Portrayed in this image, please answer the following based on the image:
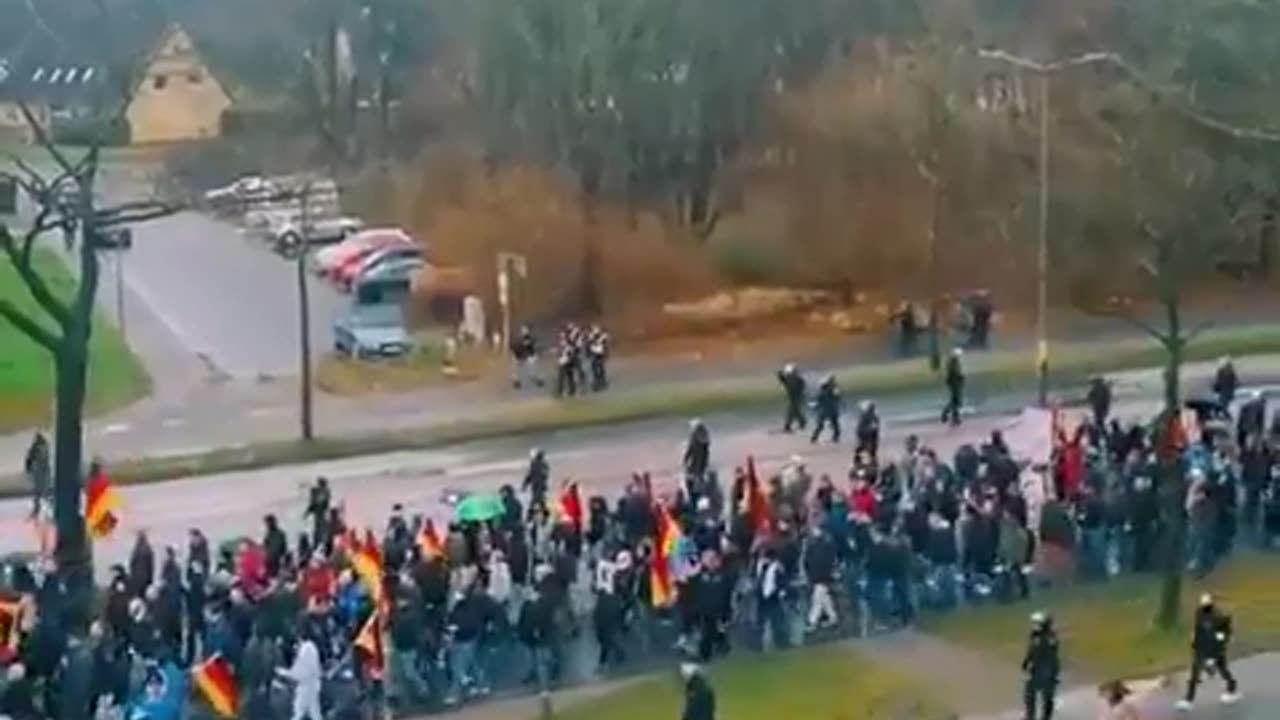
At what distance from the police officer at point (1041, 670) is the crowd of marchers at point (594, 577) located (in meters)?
3.20

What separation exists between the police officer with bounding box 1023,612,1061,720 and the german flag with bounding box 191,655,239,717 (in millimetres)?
7483

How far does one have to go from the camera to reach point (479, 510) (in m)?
28.8

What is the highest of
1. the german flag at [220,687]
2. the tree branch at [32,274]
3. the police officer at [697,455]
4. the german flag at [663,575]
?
the tree branch at [32,274]

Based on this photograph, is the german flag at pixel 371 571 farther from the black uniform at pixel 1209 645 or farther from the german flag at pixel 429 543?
the black uniform at pixel 1209 645

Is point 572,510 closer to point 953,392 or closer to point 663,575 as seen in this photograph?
point 663,575

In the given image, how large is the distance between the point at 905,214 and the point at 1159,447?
80.7 ft

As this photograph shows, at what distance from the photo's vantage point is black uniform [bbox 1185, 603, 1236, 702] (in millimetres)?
25203

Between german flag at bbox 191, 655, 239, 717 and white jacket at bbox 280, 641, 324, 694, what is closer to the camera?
white jacket at bbox 280, 641, 324, 694

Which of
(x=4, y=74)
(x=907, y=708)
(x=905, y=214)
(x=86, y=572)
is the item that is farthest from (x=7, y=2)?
(x=907, y=708)

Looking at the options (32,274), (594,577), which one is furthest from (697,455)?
(32,274)

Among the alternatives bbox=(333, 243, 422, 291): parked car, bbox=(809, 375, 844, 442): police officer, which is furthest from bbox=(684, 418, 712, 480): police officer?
bbox=(333, 243, 422, 291): parked car

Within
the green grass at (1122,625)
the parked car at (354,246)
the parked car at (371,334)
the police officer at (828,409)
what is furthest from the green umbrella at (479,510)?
the parked car at (354,246)

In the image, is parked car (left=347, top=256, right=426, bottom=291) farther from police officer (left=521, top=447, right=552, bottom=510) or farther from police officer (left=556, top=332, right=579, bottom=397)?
police officer (left=521, top=447, right=552, bottom=510)

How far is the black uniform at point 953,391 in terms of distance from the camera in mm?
39531
